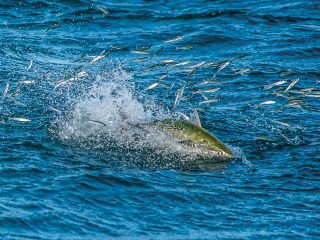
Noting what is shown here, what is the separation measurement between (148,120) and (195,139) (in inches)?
57.6

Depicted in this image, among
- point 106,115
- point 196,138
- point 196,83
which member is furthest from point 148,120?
point 196,83

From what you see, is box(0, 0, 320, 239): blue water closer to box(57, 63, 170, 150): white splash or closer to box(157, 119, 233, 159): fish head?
box(57, 63, 170, 150): white splash

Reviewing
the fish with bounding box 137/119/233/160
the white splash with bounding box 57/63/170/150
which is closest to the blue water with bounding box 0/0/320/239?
the white splash with bounding box 57/63/170/150

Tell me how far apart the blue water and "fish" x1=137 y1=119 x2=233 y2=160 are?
183mm

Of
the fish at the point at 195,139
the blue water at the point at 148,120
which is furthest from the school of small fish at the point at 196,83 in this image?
the fish at the point at 195,139

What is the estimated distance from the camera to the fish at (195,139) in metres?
11.2

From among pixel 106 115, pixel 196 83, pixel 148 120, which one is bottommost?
pixel 196 83

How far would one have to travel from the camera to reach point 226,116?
1358cm

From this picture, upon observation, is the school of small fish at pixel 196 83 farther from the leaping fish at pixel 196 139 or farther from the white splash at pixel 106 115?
the leaping fish at pixel 196 139

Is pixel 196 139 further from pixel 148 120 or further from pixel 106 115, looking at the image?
pixel 106 115

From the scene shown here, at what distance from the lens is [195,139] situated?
1118 centimetres

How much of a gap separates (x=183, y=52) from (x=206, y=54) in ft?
1.60

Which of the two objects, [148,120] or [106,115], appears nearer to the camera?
[106,115]

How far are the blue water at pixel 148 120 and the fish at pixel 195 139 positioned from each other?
0.18m
